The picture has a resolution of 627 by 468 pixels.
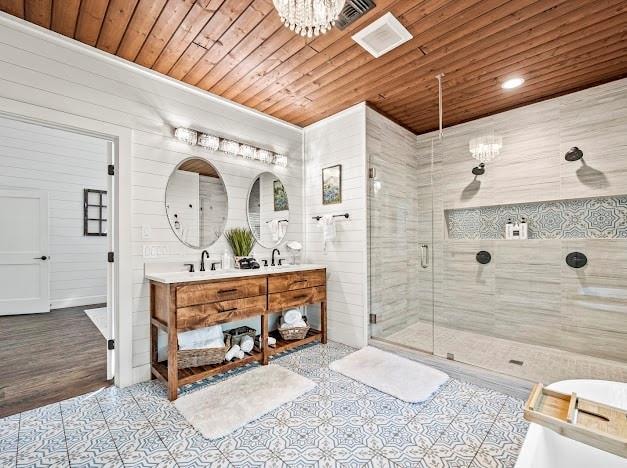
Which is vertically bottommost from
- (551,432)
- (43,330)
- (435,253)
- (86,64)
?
(43,330)

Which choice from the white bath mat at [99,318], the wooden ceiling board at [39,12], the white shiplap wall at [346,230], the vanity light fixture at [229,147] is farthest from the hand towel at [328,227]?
the white bath mat at [99,318]

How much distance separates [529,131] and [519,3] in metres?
1.82

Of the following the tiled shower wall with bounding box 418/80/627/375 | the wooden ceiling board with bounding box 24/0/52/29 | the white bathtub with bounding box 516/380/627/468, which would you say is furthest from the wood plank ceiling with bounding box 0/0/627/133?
the white bathtub with bounding box 516/380/627/468

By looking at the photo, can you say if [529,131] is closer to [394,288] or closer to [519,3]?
[519,3]

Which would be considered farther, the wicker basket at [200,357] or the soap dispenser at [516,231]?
the soap dispenser at [516,231]

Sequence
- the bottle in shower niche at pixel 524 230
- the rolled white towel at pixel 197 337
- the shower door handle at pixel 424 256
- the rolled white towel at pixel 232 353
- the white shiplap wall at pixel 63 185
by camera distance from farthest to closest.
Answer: the white shiplap wall at pixel 63 185 < the shower door handle at pixel 424 256 < the bottle in shower niche at pixel 524 230 < the rolled white towel at pixel 232 353 < the rolled white towel at pixel 197 337

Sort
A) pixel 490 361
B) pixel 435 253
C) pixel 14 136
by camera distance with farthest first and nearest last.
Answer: pixel 14 136 < pixel 435 253 < pixel 490 361

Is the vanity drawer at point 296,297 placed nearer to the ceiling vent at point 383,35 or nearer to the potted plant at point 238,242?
the potted plant at point 238,242

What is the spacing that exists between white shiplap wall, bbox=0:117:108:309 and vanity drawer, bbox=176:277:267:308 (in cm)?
412

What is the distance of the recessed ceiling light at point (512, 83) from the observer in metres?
2.75

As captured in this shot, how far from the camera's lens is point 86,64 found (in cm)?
223

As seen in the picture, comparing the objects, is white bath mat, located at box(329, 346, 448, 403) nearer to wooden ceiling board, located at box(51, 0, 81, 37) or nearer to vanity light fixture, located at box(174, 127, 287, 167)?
vanity light fixture, located at box(174, 127, 287, 167)

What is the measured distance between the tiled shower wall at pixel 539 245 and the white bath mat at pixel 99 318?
160 inches

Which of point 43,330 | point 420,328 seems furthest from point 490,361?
point 43,330
